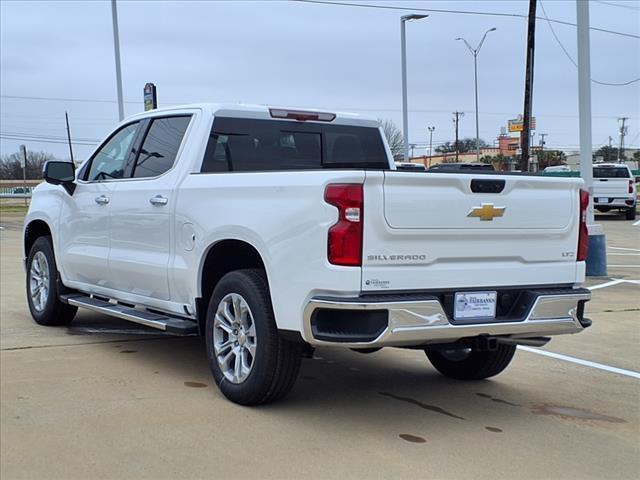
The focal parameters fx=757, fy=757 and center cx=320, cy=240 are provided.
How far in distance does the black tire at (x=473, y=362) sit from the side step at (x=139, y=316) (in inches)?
79.0

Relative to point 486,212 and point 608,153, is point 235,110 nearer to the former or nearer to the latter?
point 486,212

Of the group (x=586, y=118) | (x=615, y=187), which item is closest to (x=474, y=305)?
(x=586, y=118)

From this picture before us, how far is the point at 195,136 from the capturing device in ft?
19.2

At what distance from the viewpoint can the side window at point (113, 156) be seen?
666cm

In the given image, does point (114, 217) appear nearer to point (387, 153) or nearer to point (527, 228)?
point (387, 153)

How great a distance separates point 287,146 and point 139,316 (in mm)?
1819

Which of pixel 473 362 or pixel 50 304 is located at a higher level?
pixel 50 304

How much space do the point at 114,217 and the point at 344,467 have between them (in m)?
3.36

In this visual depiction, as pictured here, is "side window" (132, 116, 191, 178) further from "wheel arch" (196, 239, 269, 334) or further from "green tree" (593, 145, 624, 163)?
"green tree" (593, 145, 624, 163)

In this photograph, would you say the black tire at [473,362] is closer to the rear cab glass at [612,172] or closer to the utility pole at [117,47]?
the utility pole at [117,47]

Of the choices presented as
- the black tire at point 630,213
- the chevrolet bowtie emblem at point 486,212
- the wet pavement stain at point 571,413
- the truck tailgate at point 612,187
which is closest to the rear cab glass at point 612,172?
the truck tailgate at point 612,187

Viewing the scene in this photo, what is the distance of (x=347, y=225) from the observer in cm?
424

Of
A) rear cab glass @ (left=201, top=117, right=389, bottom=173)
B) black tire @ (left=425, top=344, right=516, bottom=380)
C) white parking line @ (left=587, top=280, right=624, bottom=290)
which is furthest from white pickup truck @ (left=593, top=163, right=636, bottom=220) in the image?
black tire @ (left=425, top=344, right=516, bottom=380)

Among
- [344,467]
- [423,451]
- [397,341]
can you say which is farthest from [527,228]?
[344,467]
